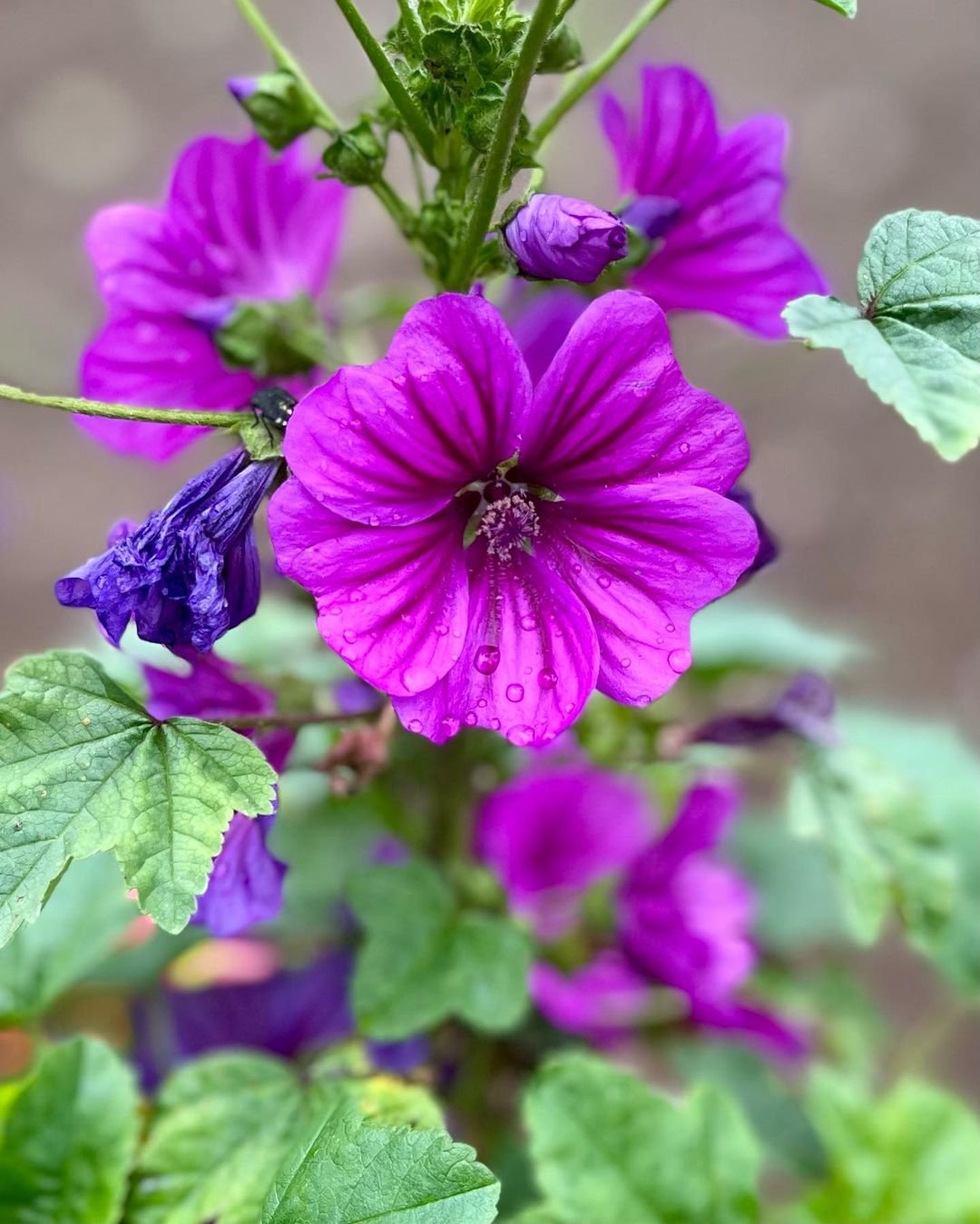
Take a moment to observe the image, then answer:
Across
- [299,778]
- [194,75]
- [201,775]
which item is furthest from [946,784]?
[194,75]

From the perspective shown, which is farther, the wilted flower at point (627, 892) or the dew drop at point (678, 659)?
the wilted flower at point (627, 892)

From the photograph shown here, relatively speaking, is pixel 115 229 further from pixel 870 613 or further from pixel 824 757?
pixel 870 613

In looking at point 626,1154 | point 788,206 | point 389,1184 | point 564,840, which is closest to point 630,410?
point 389,1184

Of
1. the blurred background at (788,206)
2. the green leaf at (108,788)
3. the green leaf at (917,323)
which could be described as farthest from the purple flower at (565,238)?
the blurred background at (788,206)

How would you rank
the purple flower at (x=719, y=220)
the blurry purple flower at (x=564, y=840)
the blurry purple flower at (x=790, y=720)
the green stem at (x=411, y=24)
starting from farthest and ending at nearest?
the blurry purple flower at (x=564, y=840) < the blurry purple flower at (x=790, y=720) < the purple flower at (x=719, y=220) < the green stem at (x=411, y=24)

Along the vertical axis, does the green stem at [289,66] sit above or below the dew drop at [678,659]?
above

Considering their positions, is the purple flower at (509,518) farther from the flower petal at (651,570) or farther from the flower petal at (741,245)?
the flower petal at (741,245)

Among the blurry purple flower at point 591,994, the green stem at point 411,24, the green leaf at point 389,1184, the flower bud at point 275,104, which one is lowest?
the blurry purple flower at point 591,994
